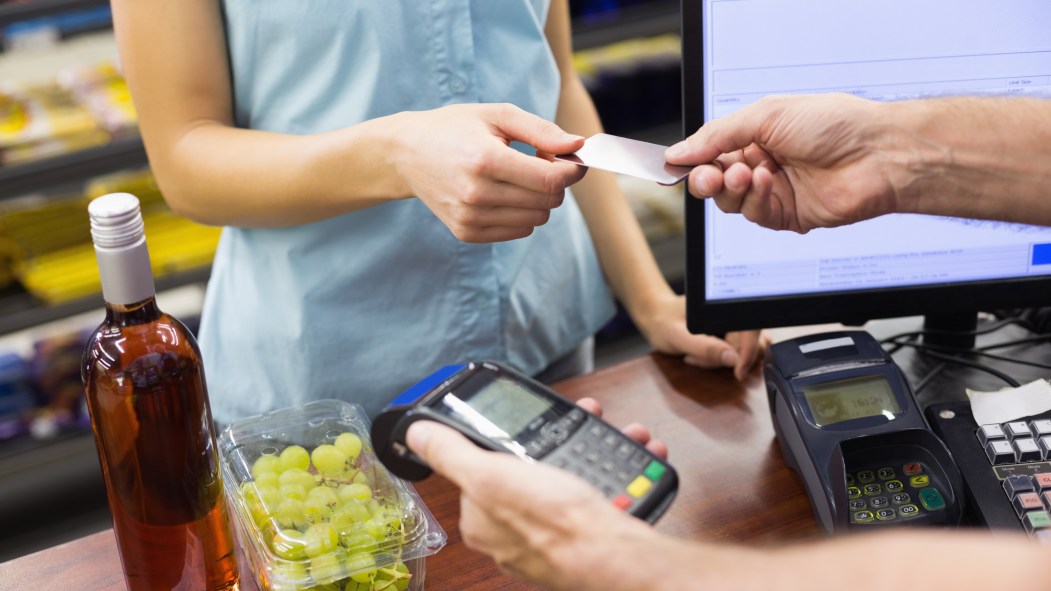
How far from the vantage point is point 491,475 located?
25.3 inches

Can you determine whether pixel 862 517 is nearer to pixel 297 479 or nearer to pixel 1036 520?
pixel 1036 520

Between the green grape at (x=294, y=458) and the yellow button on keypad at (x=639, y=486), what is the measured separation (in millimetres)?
298

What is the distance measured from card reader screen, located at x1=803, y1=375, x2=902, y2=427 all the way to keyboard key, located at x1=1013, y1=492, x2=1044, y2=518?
128 millimetres

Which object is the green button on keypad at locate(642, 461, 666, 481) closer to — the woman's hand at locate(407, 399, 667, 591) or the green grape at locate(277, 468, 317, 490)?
the woman's hand at locate(407, 399, 667, 591)

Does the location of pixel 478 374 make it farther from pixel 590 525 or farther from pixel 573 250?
pixel 573 250

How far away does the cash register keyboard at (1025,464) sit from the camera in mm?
850

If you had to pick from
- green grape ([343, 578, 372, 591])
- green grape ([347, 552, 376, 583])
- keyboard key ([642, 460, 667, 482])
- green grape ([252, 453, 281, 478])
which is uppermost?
keyboard key ([642, 460, 667, 482])

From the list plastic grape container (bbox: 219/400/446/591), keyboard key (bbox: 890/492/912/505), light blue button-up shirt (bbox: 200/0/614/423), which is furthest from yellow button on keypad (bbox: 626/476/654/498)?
light blue button-up shirt (bbox: 200/0/614/423)

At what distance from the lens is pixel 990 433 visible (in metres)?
0.93

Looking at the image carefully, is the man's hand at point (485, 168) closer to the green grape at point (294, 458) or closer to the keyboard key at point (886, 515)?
the green grape at point (294, 458)

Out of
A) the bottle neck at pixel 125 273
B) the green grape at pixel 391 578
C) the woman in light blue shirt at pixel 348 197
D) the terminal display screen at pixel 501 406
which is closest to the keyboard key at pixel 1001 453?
the woman in light blue shirt at pixel 348 197

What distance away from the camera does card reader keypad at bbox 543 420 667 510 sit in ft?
2.34

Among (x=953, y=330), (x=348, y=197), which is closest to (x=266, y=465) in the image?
(x=348, y=197)

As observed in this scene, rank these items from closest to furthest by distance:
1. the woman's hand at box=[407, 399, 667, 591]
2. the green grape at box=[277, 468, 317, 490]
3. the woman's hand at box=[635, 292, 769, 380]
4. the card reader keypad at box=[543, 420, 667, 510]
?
1. the woman's hand at box=[407, 399, 667, 591]
2. the card reader keypad at box=[543, 420, 667, 510]
3. the green grape at box=[277, 468, 317, 490]
4. the woman's hand at box=[635, 292, 769, 380]
